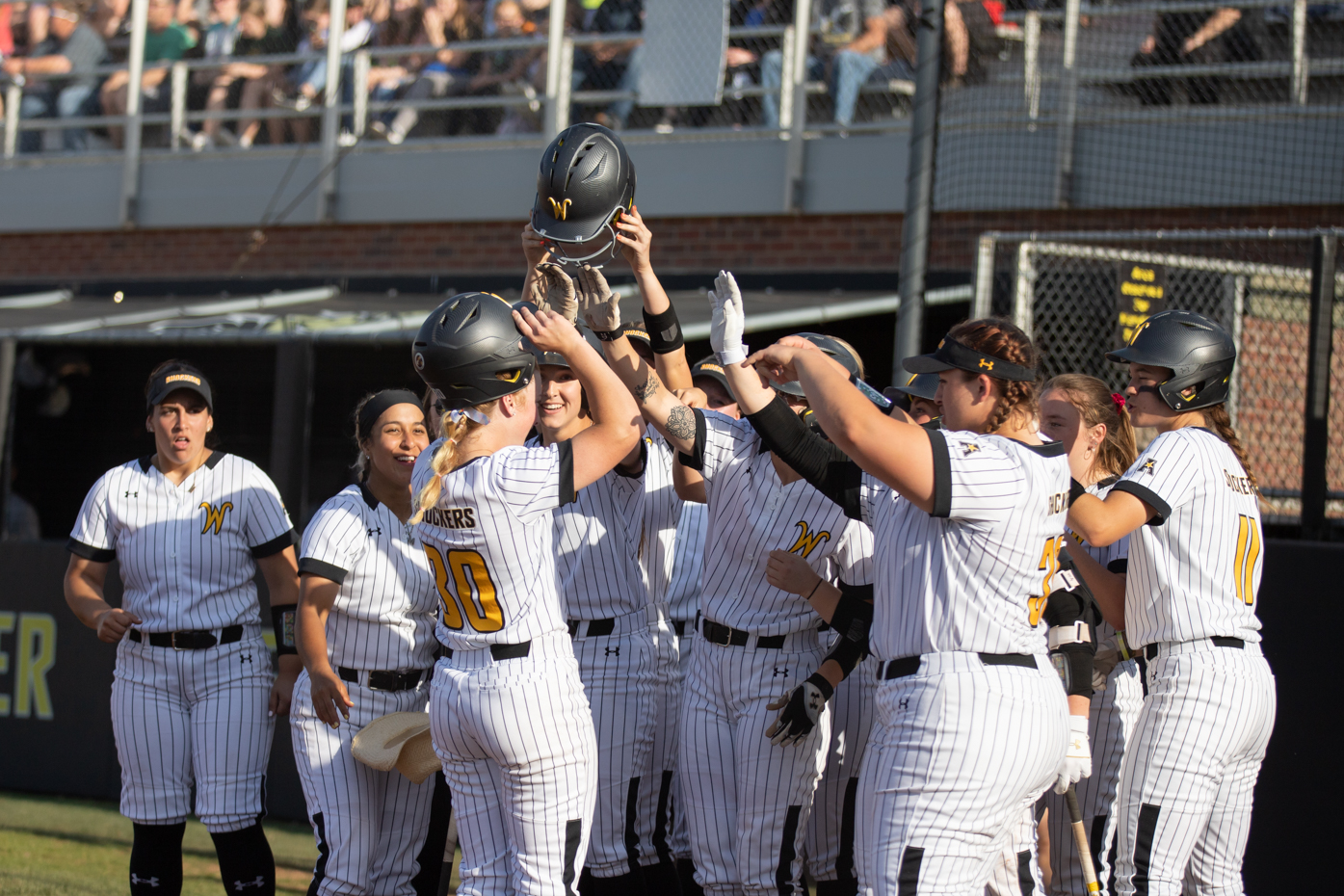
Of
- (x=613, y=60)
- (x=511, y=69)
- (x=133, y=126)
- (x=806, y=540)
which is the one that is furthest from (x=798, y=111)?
(x=806, y=540)

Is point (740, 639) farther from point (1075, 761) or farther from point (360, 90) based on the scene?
point (360, 90)

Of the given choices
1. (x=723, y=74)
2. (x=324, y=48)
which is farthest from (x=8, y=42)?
(x=723, y=74)

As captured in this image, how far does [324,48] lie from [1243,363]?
876cm

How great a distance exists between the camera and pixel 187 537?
5.11m

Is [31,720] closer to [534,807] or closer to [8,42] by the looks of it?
[534,807]

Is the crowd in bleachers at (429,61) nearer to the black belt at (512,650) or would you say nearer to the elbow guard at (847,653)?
the elbow guard at (847,653)

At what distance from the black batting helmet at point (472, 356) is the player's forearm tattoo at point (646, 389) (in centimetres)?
31

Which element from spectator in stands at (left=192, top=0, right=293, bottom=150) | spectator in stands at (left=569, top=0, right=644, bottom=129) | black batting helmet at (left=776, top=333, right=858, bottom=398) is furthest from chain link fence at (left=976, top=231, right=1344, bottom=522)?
spectator in stands at (left=192, top=0, right=293, bottom=150)

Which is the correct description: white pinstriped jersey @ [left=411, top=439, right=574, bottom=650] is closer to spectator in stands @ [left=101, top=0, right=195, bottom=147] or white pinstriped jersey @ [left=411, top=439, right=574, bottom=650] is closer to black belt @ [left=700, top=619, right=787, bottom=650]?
black belt @ [left=700, top=619, right=787, bottom=650]

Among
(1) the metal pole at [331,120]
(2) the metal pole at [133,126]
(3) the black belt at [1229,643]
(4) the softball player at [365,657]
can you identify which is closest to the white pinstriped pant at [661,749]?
(4) the softball player at [365,657]

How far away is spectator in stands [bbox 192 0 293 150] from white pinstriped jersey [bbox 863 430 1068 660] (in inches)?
416

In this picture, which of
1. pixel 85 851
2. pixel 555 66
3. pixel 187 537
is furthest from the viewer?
pixel 555 66

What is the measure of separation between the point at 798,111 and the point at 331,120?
4095 mm

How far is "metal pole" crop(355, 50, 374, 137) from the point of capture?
1198 centimetres
